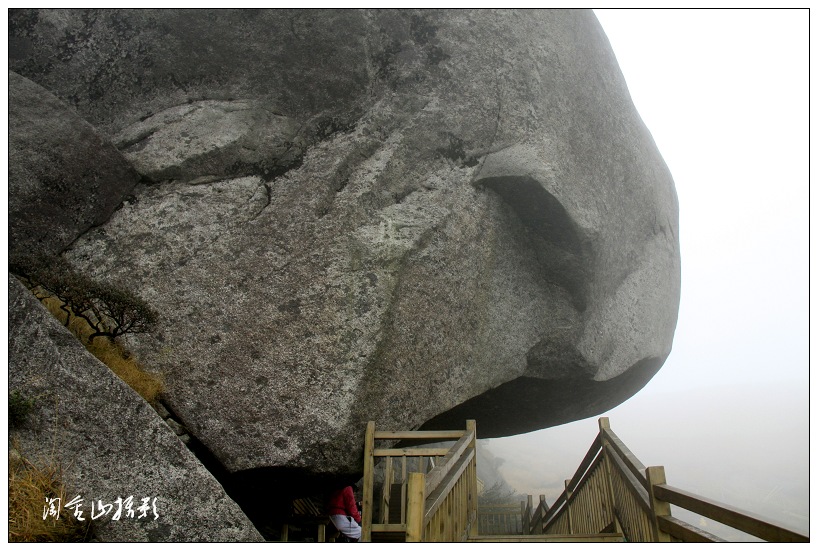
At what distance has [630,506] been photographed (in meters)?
5.18

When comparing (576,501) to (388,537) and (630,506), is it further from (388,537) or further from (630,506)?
(630,506)

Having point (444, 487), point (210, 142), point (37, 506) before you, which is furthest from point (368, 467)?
point (210, 142)

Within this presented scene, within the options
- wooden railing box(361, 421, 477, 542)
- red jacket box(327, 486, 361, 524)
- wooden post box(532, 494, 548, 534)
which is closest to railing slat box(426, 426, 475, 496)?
wooden railing box(361, 421, 477, 542)

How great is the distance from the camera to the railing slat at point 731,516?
9.07 ft

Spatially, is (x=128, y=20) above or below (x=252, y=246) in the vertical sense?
above

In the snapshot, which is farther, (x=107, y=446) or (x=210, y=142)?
(x=210, y=142)

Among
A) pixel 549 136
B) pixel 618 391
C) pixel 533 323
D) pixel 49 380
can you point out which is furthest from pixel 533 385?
pixel 49 380

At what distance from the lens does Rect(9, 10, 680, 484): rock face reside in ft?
18.8

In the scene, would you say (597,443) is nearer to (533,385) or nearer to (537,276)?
(533,385)

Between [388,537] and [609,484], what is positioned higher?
[609,484]

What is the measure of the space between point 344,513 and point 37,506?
3857 millimetres

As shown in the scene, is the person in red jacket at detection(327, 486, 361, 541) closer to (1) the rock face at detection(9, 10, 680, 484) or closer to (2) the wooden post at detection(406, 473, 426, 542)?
(1) the rock face at detection(9, 10, 680, 484)

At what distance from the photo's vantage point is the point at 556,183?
7066mm

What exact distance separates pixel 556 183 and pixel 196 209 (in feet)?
13.7
